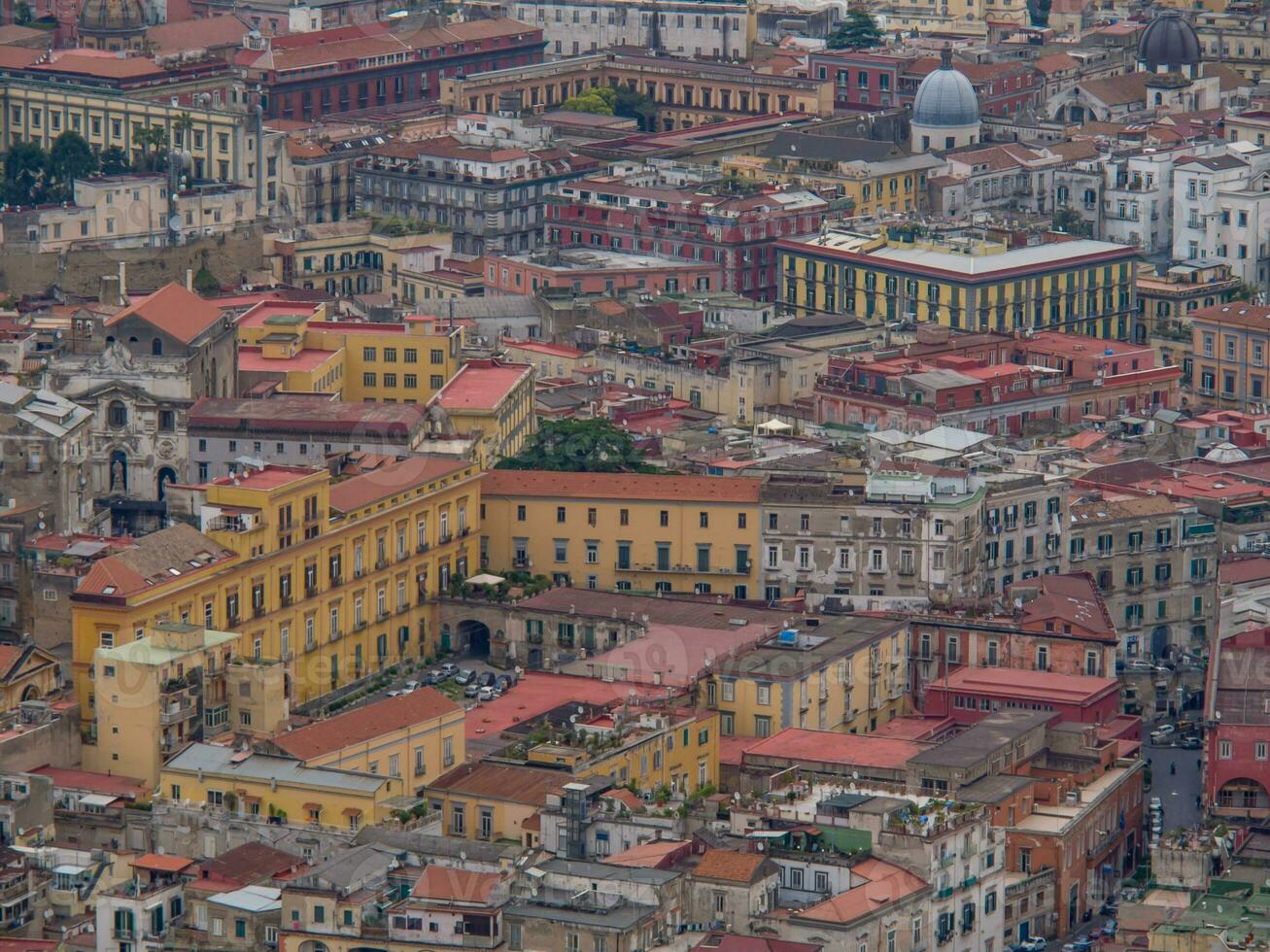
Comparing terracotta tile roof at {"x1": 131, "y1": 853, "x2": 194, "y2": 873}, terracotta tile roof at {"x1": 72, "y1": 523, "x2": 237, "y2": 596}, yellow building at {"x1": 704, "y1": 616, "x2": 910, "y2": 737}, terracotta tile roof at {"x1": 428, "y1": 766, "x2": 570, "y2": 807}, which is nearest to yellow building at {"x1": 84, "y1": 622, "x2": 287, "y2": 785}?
terracotta tile roof at {"x1": 72, "y1": 523, "x2": 237, "y2": 596}

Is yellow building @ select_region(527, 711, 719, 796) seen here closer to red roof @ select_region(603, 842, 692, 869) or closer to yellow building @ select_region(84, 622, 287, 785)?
red roof @ select_region(603, 842, 692, 869)

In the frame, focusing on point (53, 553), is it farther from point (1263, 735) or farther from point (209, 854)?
point (1263, 735)

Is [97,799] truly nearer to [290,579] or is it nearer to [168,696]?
[168,696]

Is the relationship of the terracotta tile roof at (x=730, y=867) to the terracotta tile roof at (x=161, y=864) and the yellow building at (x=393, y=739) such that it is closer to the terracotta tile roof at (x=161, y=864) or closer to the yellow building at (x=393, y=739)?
the yellow building at (x=393, y=739)

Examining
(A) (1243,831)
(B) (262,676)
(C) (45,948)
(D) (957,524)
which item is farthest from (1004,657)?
(C) (45,948)

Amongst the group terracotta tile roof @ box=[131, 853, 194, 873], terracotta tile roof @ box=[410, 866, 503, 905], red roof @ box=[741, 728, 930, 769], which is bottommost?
terracotta tile roof @ box=[131, 853, 194, 873]

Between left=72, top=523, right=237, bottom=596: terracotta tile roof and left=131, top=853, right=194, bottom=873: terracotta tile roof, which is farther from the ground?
left=72, top=523, right=237, bottom=596: terracotta tile roof

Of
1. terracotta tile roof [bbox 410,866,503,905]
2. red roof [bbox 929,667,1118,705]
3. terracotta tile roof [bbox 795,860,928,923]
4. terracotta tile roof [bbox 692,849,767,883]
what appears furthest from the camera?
red roof [bbox 929,667,1118,705]

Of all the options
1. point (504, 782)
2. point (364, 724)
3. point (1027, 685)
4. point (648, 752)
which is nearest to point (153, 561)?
point (364, 724)
